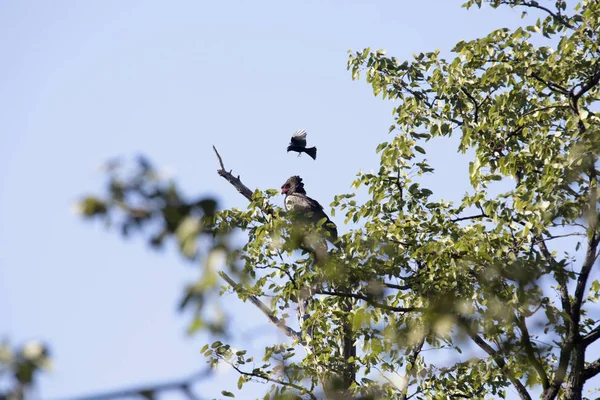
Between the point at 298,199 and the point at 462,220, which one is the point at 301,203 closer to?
the point at 298,199

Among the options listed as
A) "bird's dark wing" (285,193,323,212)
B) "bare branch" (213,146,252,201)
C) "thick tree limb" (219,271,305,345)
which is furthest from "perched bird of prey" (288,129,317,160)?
"thick tree limb" (219,271,305,345)

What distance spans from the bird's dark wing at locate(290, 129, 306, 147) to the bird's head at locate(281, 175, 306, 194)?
1164 millimetres

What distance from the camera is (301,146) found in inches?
522

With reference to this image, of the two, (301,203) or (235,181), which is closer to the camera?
(235,181)

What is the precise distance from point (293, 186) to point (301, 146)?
1.17m

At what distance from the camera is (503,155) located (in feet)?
27.8

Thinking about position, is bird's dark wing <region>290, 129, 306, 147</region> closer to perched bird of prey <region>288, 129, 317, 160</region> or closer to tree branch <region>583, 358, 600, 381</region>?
perched bird of prey <region>288, 129, 317, 160</region>

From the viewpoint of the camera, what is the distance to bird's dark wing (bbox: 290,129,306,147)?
13258 millimetres

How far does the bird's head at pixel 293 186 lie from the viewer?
14039 mm

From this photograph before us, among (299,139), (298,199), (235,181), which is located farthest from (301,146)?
(235,181)

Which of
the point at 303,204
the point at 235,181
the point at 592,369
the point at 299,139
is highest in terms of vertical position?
the point at 299,139

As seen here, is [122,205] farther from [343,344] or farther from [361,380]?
[343,344]

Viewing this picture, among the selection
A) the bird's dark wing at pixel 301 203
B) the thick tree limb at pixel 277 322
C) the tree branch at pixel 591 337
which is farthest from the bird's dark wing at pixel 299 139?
the tree branch at pixel 591 337

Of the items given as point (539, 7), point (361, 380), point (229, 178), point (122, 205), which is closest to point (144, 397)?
point (122, 205)
